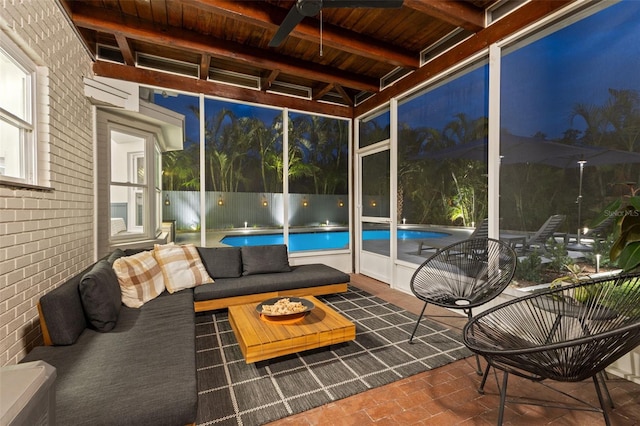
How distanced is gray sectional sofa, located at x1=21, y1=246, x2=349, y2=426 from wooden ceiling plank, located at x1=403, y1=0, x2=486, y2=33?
335 cm

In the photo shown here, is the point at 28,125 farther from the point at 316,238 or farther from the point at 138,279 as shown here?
the point at 316,238

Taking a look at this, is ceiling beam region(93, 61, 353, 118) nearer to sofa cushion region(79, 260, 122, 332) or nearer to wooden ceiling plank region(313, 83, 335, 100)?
wooden ceiling plank region(313, 83, 335, 100)

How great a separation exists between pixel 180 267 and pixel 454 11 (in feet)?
12.6

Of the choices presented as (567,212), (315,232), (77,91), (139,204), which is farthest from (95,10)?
(567,212)

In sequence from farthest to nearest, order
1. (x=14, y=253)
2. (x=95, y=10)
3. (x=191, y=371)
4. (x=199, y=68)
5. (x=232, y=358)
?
(x=199, y=68)
(x=95, y=10)
(x=232, y=358)
(x=14, y=253)
(x=191, y=371)

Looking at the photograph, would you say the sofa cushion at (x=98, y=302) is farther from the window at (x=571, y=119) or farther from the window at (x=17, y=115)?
the window at (x=571, y=119)

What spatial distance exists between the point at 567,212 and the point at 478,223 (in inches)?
34.5

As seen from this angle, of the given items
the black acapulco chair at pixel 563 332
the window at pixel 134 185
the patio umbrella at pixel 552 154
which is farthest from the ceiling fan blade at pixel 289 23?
the black acapulco chair at pixel 563 332

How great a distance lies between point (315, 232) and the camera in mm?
5266

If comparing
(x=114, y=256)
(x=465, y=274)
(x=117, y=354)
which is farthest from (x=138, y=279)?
(x=465, y=274)

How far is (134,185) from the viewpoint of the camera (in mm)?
3885

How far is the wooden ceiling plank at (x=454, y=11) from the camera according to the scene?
8.99 feet

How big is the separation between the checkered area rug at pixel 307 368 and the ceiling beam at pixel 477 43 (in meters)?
2.97

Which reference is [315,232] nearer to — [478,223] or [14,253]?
[478,223]
